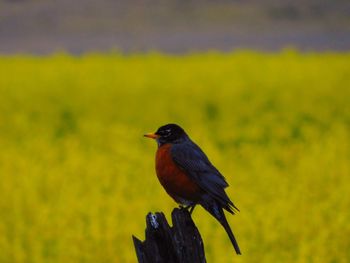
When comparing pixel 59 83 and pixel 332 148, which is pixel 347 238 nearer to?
pixel 332 148

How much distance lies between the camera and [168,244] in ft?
14.8

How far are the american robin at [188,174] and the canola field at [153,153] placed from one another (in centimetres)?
231

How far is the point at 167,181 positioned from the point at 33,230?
3.44m

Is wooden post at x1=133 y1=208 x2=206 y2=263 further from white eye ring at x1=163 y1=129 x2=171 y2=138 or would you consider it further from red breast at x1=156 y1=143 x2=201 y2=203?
white eye ring at x1=163 y1=129 x2=171 y2=138

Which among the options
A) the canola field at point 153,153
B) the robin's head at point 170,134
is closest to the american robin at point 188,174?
the robin's head at point 170,134

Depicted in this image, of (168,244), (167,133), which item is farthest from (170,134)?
(168,244)

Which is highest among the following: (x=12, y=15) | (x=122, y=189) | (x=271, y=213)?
(x=12, y=15)

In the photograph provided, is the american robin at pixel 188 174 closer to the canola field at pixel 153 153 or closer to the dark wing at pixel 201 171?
→ the dark wing at pixel 201 171

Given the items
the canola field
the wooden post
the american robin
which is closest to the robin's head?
the american robin

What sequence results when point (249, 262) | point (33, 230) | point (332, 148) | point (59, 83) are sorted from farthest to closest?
point (59, 83) < point (332, 148) < point (33, 230) < point (249, 262)

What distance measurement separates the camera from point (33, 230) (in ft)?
26.7

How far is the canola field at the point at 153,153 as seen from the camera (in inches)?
304

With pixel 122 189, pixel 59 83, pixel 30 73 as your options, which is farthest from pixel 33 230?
pixel 30 73

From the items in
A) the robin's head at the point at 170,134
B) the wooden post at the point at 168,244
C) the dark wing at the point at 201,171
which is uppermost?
the robin's head at the point at 170,134
